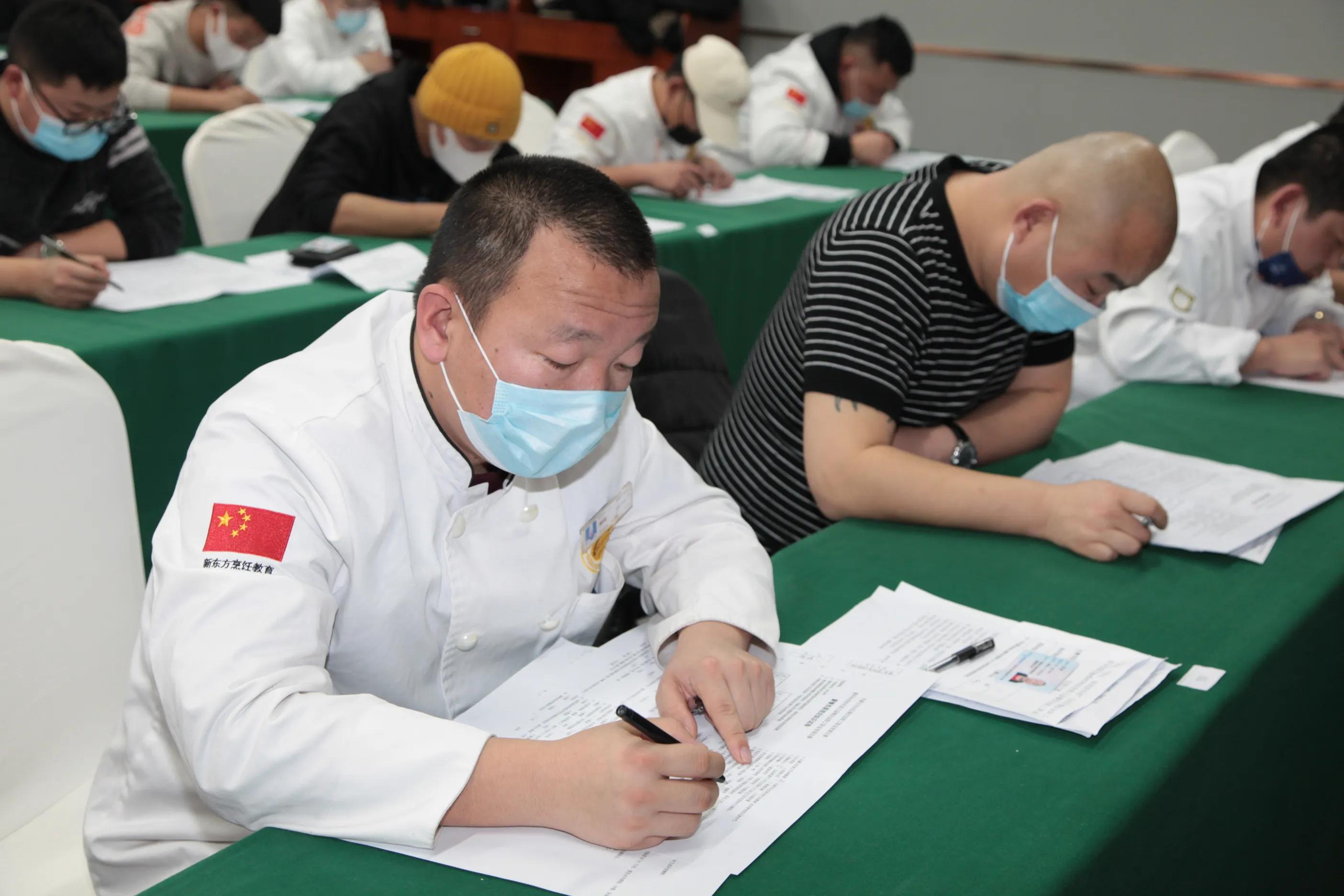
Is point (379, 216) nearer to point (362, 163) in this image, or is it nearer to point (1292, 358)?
point (362, 163)

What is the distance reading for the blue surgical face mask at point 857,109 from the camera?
474 centimetres

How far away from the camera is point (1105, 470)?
1.74 metres

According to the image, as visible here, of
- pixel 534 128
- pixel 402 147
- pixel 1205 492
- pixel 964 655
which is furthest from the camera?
pixel 534 128

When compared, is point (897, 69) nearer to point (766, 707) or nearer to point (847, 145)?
point (847, 145)

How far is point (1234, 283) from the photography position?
241 cm

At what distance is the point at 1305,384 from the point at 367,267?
192 cm

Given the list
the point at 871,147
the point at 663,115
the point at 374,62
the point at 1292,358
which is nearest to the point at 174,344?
the point at 1292,358

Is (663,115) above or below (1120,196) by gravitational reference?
below

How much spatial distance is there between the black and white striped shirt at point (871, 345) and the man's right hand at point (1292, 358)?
20.7 inches

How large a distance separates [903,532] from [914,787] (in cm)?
56

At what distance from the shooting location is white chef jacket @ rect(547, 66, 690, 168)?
383 centimetres

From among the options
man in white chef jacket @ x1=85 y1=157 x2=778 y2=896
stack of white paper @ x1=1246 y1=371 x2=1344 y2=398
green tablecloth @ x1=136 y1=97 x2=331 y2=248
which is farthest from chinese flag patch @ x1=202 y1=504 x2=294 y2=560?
green tablecloth @ x1=136 y1=97 x2=331 y2=248

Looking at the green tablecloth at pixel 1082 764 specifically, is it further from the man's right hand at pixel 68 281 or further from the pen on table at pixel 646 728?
the man's right hand at pixel 68 281

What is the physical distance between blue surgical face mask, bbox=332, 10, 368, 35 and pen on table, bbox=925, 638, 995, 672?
18.0 ft
